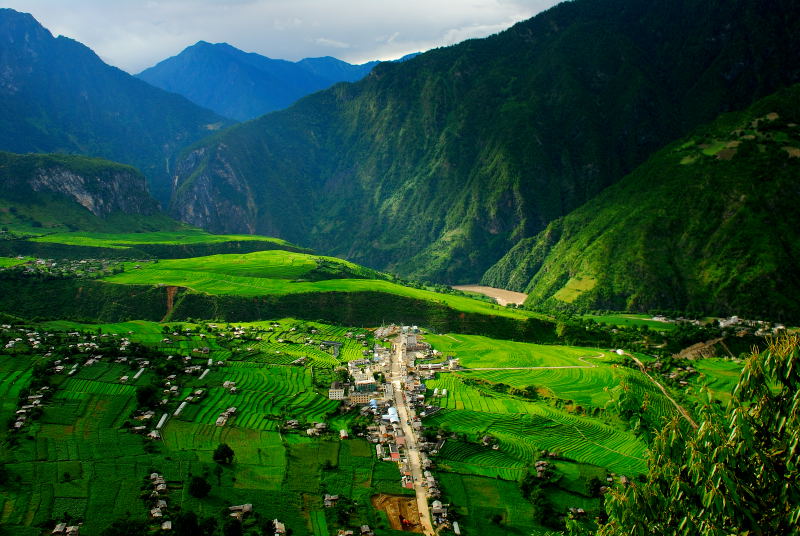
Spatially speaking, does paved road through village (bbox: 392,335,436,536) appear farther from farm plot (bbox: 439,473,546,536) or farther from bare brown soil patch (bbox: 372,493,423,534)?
farm plot (bbox: 439,473,546,536)

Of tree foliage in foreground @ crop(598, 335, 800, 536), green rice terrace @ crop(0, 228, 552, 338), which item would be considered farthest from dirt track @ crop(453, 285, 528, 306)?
tree foliage in foreground @ crop(598, 335, 800, 536)

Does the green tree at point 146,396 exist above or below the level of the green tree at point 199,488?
above

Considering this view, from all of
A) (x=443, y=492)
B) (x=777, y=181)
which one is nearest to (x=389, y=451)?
(x=443, y=492)

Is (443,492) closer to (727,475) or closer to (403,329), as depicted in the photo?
(727,475)

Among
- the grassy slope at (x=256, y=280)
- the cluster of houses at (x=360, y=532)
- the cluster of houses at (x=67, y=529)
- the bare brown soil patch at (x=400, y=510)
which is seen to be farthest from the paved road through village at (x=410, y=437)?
the grassy slope at (x=256, y=280)

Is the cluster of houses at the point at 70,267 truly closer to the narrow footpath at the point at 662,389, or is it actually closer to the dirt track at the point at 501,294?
the dirt track at the point at 501,294

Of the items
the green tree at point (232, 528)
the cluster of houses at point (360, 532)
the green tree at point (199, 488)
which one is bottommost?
the cluster of houses at point (360, 532)
